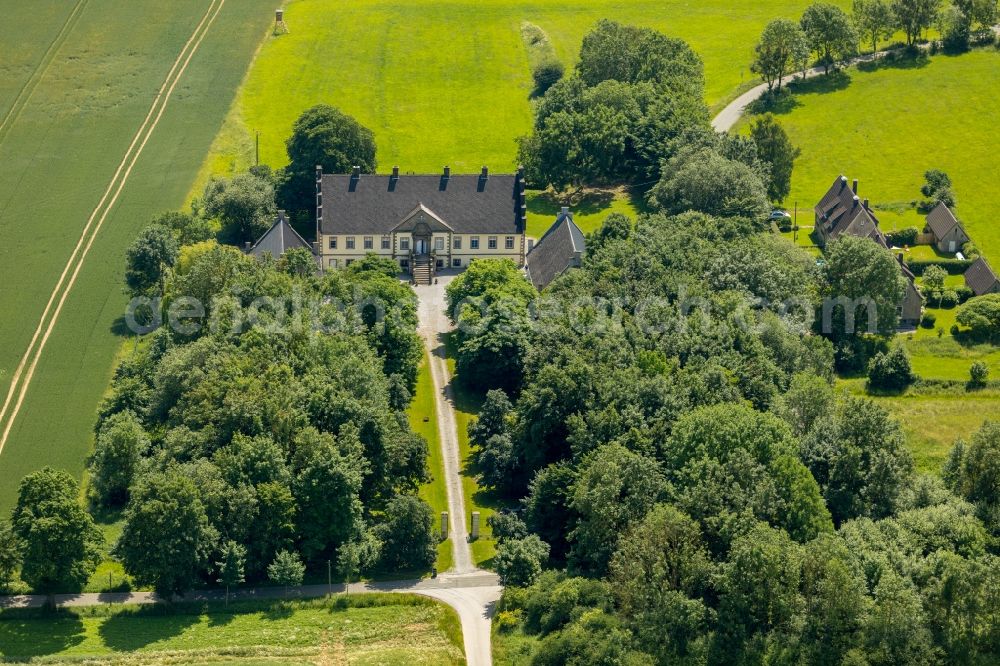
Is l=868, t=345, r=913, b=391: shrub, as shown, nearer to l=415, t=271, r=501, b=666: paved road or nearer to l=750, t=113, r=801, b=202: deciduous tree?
l=415, t=271, r=501, b=666: paved road

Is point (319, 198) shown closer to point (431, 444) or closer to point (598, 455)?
point (431, 444)

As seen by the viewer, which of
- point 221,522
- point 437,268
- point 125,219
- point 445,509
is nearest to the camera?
point 221,522

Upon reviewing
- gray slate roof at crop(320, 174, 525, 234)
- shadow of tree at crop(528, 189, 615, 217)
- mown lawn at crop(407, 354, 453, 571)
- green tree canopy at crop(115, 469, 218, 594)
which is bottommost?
green tree canopy at crop(115, 469, 218, 594)

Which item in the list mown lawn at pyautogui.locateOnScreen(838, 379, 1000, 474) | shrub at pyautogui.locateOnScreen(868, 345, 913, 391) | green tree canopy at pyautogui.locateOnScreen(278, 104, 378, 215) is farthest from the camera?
green tree canopy at pyautogui.locateOnScreen(278, 104, 378, 215)

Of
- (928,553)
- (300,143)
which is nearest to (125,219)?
(300,143)

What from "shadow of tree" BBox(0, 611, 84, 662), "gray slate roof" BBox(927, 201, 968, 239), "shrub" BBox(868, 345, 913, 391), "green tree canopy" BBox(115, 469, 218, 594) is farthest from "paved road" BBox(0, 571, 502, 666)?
"gray slate roof" BBox(927, 201, 968, 239)

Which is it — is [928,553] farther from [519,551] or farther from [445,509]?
[445,509]

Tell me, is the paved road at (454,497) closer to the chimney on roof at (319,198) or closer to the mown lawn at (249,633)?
the mown lawn at (249,633)
